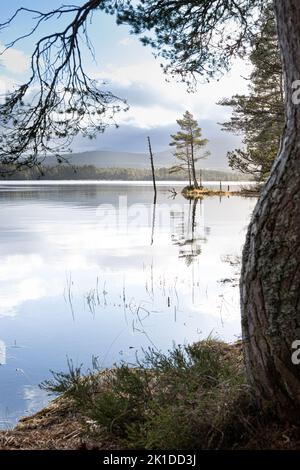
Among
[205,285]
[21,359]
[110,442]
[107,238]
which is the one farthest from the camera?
[107,238]

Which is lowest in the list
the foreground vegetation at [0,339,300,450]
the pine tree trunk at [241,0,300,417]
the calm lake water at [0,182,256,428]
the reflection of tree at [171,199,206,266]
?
the calm lake water at [0,182,256,428]

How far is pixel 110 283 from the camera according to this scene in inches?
546

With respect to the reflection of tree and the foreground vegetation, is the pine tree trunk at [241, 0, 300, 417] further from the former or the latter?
the reflection of tree

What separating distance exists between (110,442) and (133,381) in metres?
0.61

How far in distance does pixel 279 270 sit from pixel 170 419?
131cm

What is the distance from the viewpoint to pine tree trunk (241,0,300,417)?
2984 millimetres

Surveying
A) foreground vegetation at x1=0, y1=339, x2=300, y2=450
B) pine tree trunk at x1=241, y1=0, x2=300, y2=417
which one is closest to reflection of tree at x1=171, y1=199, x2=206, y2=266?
foreground vegetation at x1=0, y1=339, x2=300, y2=450

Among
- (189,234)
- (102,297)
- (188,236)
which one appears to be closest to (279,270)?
(102,297)

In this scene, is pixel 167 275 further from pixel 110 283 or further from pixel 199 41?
pixel 199 41

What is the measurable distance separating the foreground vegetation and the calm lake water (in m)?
1.87

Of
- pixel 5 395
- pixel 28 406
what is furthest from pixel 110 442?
pixel 5 395

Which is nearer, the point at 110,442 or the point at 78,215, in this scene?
the point at 110,442

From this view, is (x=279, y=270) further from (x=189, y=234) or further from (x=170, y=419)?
(x=189, y=234)

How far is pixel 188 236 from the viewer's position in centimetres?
2444
